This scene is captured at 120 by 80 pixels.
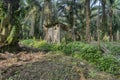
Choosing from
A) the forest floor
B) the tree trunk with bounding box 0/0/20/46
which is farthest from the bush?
the tree trunk with bounding box 0/0/20/46

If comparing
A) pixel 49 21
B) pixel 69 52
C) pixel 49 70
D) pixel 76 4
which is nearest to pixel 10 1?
pixel 69 52

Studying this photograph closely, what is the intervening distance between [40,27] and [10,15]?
1715 inches

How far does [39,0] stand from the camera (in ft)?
170

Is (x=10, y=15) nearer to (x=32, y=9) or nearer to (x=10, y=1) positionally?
(x=10, y=1)

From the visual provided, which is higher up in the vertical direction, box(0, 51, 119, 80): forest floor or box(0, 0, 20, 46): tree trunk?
box(0, 0, 20, 46): tree trunk

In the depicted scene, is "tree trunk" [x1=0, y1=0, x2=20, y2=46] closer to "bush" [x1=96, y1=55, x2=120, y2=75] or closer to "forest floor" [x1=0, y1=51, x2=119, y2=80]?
"forest floor" [x1=0, y1=51, x2=119, y2=80]

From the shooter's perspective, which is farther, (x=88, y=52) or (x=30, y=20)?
(x=30, y=20)

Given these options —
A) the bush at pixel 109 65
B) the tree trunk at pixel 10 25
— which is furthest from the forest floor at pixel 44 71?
the tree trunk at pixel 10 25

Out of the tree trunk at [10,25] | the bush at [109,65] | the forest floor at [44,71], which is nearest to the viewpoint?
the forest floor at [44,71]

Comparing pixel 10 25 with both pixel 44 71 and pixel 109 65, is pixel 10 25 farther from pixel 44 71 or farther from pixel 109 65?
pixel 109 65

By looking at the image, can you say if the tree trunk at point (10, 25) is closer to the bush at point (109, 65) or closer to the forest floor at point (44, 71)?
the forest floor at point (44, 71)

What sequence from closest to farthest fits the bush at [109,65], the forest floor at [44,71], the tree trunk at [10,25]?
the forest floor at [44,71], the bush at [109,65], the tree trunk at [10,25]

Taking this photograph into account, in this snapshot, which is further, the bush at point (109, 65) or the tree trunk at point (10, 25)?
the tree trunk at point (10, 25)

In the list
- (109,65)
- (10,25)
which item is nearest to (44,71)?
(109,65)
